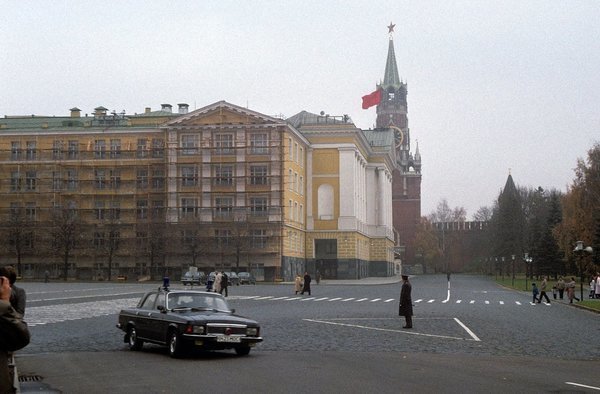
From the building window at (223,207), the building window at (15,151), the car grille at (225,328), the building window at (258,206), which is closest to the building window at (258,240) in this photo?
the building window at (258,206)

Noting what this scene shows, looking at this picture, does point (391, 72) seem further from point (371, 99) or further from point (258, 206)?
point (258, 206)

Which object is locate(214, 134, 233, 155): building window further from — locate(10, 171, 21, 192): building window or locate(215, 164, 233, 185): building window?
locate(10, 171, 21, 192): building window

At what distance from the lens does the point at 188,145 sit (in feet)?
294

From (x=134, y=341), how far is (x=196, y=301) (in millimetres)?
1822

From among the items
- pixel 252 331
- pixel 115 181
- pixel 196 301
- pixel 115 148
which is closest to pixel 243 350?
pixel 252 331

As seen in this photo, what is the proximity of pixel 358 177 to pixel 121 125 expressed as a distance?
31.9 m

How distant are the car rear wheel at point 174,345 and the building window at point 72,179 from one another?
258 feet

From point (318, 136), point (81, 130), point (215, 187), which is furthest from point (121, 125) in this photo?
point (318, 136)

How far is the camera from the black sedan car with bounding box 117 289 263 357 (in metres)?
16.5

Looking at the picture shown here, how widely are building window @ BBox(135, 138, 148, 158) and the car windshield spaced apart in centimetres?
7531

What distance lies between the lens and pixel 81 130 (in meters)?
93.0

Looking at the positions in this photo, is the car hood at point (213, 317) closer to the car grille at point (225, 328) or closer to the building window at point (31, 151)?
the car grille at point (225, 328)

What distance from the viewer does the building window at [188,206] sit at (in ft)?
292

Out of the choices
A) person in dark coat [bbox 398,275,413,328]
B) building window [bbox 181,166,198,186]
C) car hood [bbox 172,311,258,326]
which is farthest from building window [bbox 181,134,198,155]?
car hood [bbox 172,311,258,326]
